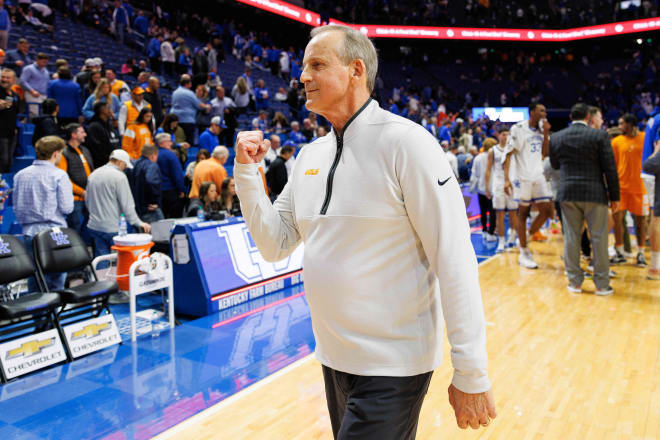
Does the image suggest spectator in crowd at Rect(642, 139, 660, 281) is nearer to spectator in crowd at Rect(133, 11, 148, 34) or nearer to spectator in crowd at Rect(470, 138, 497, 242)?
spectator in crowd at Rect(470, 138, 497, 242)

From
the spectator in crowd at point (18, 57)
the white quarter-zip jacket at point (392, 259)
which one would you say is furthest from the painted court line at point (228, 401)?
the spectator in crowd at point (18, 57)

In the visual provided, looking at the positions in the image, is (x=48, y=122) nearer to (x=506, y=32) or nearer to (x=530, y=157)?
(x=530, y=157)

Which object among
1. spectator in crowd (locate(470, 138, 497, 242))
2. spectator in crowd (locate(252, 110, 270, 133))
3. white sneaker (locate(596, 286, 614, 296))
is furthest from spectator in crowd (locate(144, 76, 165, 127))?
white sneaker (locate(596, 286, 614, 296))

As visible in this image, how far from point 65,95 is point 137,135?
1277mm

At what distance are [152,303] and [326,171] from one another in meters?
Answer: 4.66

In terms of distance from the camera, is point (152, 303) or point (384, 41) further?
point (384, 41)

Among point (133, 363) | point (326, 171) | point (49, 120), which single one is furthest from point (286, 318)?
point (49, 120)

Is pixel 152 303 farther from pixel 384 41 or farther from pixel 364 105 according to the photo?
pixel 384 41

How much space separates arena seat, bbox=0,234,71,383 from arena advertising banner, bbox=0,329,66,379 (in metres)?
0.08

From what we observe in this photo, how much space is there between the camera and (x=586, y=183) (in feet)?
16.8

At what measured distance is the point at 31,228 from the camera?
4.92 meters

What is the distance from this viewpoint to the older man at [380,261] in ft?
4.39

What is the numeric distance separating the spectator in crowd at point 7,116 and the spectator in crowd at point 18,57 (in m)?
2.96

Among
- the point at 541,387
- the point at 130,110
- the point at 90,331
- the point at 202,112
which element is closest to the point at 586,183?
the point at 541,387
